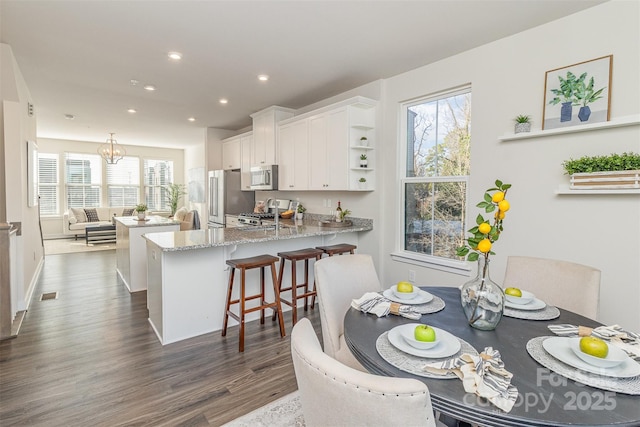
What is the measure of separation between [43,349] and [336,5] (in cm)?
358

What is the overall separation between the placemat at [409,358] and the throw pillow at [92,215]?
9759 mm

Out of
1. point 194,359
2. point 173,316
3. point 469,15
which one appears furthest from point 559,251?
point 173,316

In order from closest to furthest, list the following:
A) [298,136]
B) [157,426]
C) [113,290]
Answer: [157,426] → [113,290] → [298,136]

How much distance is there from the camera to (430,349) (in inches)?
45.6

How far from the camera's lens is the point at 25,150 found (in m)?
3.78

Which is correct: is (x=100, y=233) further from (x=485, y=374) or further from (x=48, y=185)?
(x=485, y=374)

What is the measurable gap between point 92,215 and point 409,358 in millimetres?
9969

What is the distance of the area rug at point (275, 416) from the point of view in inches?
72.6

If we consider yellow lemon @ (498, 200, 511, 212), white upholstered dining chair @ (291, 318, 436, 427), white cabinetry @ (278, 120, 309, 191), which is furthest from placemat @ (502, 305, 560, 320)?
white cabinetry @ (278, 120, 309, 191)

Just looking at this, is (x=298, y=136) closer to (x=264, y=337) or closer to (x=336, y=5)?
(x=336, y=5)

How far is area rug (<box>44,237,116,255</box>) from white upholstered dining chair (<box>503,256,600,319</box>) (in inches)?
312

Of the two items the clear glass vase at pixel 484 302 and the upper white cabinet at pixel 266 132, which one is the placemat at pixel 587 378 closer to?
the clear glass vase at pixel 484 302

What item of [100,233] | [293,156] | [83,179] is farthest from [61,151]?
[293,156]

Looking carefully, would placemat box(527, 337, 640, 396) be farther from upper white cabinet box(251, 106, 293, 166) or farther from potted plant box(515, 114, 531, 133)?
upper white cabinet box(251, 106, 293, 166)
